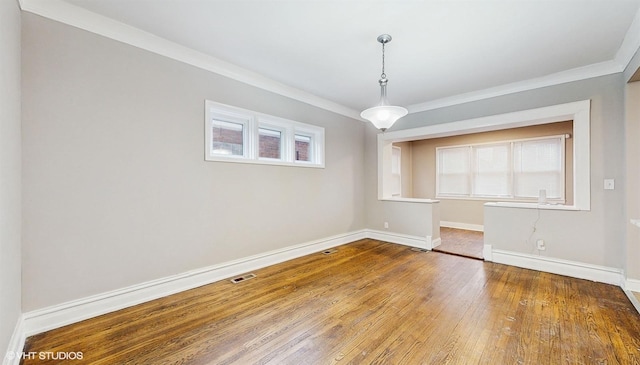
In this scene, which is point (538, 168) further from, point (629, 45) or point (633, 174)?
point (629, 45)

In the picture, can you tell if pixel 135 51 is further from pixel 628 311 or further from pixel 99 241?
pixel 628 311

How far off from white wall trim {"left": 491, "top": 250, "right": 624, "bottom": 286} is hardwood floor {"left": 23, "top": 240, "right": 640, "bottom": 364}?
0.55ft

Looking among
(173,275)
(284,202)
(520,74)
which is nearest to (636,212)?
(520,74)

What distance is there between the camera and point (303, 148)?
4.51 meters

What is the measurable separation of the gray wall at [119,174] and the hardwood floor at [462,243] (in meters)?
3.25

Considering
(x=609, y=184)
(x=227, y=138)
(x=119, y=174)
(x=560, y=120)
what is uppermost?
(x=560, y=120)

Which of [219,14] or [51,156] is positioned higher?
[219,14]

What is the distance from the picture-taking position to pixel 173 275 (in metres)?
2.86

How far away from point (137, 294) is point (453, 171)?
23.3ft

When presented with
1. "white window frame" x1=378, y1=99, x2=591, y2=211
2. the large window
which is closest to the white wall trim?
"white window frame" x1=378, y1=99, x2=591, y2=211

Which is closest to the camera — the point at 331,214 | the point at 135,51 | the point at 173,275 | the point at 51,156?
the point at 51,156

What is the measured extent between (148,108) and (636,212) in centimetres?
543

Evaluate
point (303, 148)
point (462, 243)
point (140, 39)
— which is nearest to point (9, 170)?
point (140, 39)

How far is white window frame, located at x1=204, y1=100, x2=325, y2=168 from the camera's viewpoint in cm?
320
